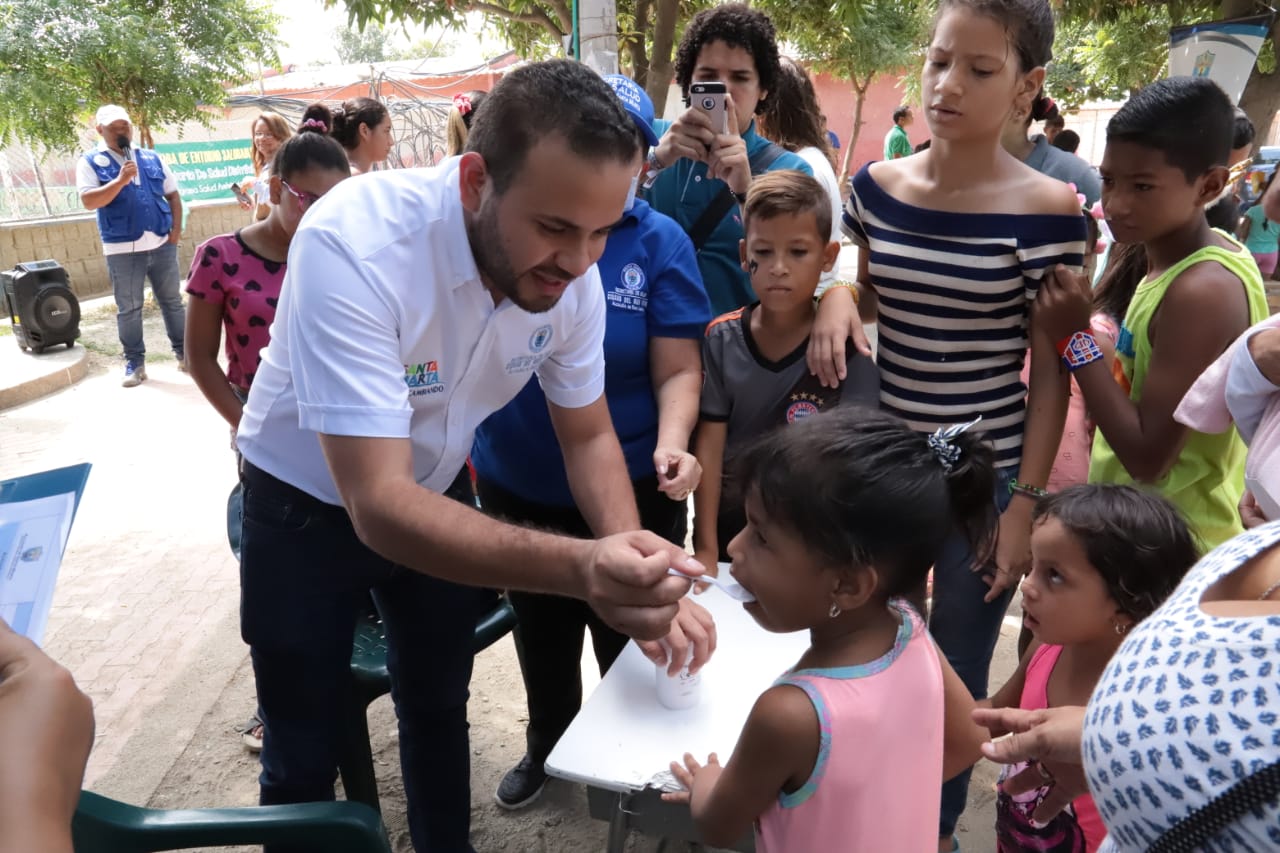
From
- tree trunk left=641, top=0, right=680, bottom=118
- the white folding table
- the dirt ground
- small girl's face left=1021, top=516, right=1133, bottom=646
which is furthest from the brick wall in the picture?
small girl's face left=1021, top=516, right=1133, bottom=646

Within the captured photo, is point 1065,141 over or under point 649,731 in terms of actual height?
over

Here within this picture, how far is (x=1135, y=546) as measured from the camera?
5.33 feet

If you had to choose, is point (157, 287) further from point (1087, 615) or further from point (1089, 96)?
point (1089, 96)

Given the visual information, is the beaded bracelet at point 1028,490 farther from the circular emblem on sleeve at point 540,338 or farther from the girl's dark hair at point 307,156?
the girl's dark hair at point 307,156

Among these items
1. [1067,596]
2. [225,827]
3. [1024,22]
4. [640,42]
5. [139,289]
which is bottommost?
[139,289]

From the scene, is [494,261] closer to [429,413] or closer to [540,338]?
[540,338]

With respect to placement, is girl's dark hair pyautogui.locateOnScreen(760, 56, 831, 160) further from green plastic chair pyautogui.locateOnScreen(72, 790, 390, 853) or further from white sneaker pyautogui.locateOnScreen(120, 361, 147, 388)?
white sneaker pyautogui.locateOnScreen(120, 361, 147, 388)

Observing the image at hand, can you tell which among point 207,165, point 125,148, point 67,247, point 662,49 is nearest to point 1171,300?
point 662,49

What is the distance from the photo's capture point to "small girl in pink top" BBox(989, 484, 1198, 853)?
1.64 m

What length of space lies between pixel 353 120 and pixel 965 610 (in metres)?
3.99

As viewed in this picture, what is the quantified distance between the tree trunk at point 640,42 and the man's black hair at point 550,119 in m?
5.66

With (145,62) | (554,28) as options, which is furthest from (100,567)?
(145,62)

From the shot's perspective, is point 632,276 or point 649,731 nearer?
point 649,731

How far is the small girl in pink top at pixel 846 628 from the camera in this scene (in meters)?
1.28
